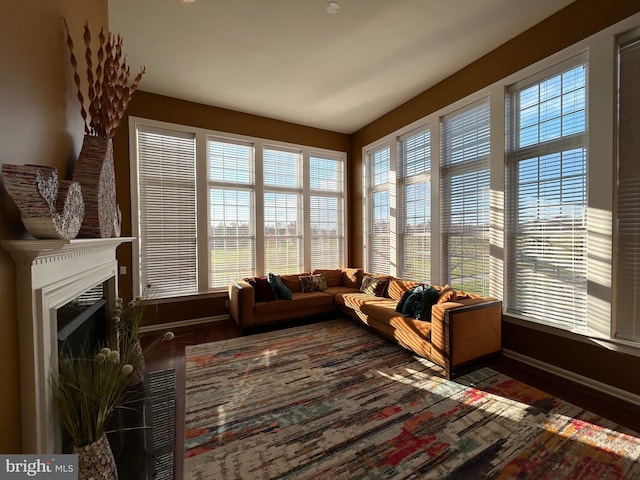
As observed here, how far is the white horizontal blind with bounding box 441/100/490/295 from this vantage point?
329cm

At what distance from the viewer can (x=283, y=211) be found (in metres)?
5.07

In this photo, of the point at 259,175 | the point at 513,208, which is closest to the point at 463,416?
the point at 513,208

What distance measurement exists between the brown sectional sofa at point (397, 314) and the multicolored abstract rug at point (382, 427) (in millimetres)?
240

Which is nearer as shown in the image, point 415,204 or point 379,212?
point 415,204

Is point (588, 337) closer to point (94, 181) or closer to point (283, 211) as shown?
point (94, 181)

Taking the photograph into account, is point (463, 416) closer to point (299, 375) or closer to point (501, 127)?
point (299, 375)

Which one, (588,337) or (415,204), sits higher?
(415,204)

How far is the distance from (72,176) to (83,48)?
1.04 metres

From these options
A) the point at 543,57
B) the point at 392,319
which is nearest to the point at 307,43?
the point at 543,57

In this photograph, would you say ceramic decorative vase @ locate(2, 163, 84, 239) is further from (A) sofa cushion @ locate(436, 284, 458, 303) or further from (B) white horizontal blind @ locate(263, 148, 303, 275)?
(B) white horizontal blind @ locate(263, 148, 303, 275)

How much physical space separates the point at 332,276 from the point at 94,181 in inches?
157

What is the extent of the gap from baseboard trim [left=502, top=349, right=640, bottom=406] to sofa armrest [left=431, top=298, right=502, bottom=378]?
0.23 metres

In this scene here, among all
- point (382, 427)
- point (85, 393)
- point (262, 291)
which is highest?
point (85, 393)

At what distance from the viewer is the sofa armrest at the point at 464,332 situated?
2.55 meters
